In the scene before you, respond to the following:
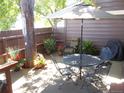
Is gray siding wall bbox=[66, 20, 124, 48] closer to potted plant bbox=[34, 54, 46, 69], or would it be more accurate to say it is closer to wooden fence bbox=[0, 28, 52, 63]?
wooden fence bbox=[0, 28, 52, 63]

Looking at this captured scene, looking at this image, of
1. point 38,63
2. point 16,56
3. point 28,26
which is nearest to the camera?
point 28,26

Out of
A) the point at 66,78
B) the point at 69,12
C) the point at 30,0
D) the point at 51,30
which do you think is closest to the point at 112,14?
the point at 69,12

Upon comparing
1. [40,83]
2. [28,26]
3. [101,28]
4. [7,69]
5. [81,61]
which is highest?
[28,26]

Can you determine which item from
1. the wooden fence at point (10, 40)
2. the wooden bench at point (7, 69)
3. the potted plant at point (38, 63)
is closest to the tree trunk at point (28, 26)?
the potted plant at point (38, 63)

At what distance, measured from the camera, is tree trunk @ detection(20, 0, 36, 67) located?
7539mm

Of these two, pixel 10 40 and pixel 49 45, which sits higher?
pixel 10 40

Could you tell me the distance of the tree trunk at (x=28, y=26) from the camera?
7.54m

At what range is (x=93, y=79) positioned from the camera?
6098 millimetres

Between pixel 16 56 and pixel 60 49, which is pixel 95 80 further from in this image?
pixel 60 49

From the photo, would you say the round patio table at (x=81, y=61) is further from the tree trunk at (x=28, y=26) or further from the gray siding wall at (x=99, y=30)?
the gray siding wall at (x=99, y=30)

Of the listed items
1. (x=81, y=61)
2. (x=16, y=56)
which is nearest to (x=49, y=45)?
(x=16, y=56)

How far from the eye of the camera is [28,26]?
303 inches

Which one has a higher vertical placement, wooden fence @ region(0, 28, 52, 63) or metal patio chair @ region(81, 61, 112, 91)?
wooden fence @ region(0, 28, 52, 63)

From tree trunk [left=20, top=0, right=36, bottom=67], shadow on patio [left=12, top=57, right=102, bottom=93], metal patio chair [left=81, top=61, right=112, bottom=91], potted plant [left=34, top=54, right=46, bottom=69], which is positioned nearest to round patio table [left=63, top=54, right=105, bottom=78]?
metal patio chair [left=81, top=61, right=112, bottom=91]
